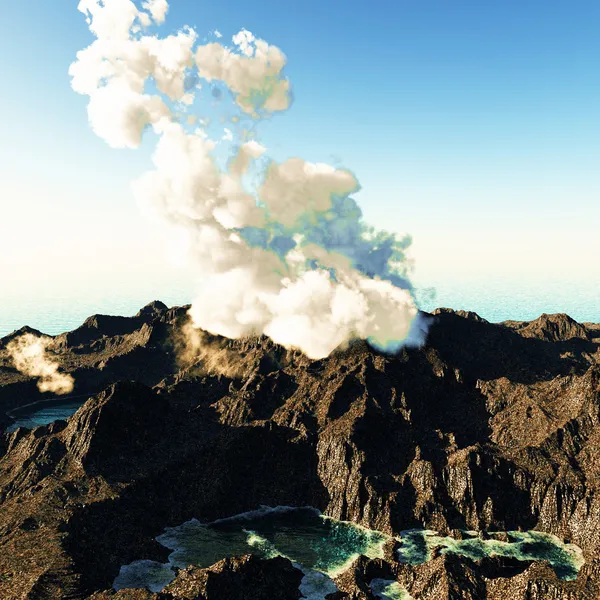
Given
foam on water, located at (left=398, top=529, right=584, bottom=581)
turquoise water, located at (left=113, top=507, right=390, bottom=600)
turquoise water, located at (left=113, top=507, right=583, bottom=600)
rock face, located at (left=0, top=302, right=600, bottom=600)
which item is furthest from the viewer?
foam on water, located at (left=398, top=529, right=584, bottom=581)

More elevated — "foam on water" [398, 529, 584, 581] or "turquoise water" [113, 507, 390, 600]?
"foam on water" [398, 529, 584, 581]

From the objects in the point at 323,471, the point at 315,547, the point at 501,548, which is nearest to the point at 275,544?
the point at 315,547

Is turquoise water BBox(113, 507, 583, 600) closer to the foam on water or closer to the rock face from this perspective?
the foam on water

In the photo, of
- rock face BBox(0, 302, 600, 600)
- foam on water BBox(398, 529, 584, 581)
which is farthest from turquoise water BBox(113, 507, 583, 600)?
rock face BBox(0, 302, 600, 600)

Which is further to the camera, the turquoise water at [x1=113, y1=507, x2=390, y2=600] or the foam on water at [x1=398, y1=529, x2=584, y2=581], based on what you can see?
the foam on water at [x1=398, y1=529, x2=584, y2=581]

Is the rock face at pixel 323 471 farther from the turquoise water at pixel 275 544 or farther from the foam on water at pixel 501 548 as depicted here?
the foam on water at pixel 501 548

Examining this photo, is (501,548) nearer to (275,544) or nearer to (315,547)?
(315,547)

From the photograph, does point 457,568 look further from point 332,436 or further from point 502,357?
point 502,357

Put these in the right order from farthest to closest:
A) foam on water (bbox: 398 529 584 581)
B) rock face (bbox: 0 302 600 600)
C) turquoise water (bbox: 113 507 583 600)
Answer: foam on water (bbox: 398 529 584 581)
turquoise water (bbox: 113 507 583 600)
rock face (bbox: 0 302 600 600)
